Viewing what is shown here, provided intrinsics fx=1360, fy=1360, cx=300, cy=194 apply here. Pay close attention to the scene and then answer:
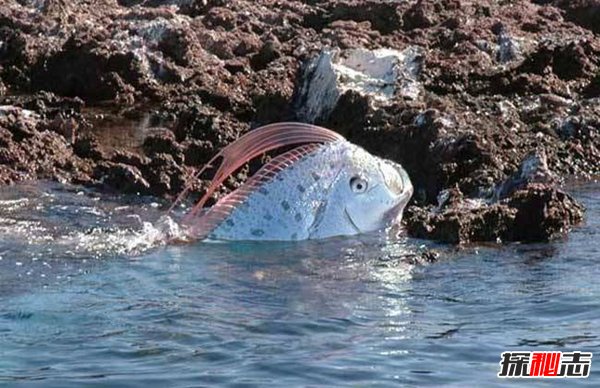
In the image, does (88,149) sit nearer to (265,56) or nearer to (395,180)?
(265,56)

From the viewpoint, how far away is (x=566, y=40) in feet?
55.4

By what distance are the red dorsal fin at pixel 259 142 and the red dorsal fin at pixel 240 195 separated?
0.14 metres

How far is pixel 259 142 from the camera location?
12266 mm

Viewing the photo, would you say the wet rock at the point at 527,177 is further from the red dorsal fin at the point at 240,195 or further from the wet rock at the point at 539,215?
the red dorsal fin at the point at 240,195

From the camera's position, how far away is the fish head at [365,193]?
10.9 meters

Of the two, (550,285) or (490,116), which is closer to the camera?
(550,285)

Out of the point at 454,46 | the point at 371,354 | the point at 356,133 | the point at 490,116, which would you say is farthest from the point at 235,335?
the point at 454,46

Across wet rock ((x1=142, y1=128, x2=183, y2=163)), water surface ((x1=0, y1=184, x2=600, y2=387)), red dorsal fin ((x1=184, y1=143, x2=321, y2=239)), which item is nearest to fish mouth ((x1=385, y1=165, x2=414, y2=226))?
water surface ((x1=0, y1=184, x2=600, y2=387))

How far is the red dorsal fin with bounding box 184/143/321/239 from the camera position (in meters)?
11.0

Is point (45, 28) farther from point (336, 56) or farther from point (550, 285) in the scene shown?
point (550, 285)

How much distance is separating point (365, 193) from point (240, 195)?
1015 mm

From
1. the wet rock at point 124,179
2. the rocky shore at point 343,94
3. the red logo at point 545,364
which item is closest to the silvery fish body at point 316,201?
the rocky shore at point 343,94

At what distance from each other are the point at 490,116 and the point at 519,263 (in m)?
4.67

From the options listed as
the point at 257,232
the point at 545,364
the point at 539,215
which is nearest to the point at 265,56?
the point at 257,232
